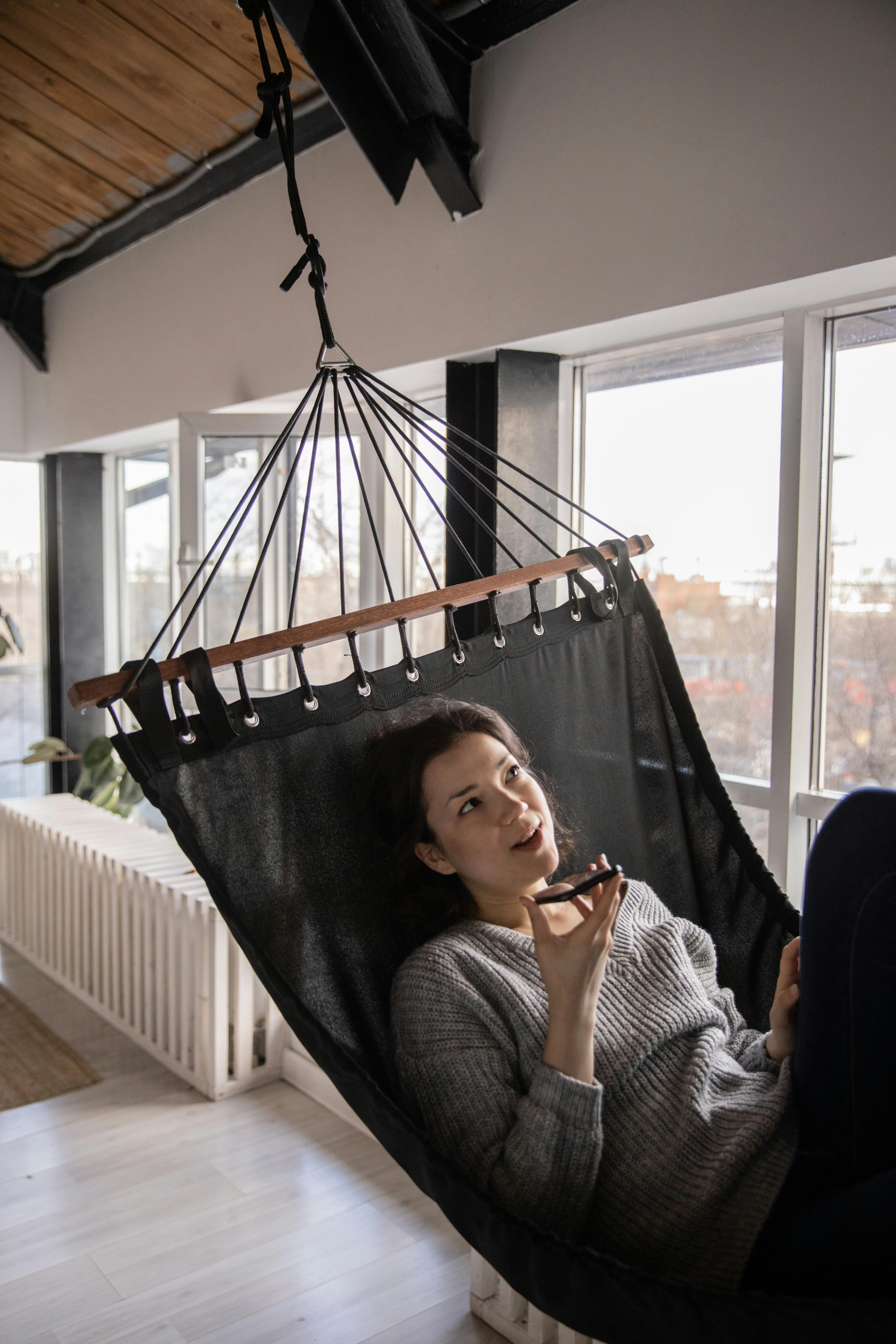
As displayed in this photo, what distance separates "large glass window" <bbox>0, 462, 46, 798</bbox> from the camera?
4.43 meters

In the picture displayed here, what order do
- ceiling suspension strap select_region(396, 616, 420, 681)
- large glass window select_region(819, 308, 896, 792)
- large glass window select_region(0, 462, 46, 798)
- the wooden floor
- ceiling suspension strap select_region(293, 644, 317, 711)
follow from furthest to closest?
1. large glass window select_region(0, 462, 46, 798)
2. the wooden floor
3. large glass window select_region(819, 308, 896, 792)
4. ceiling suspension strap select_region(396, 616, 420, 681)
5. ceiling suspension strap select_region(293, 644, 317, 711)

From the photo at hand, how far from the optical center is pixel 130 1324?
1940 mm

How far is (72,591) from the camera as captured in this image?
4340 millimetres

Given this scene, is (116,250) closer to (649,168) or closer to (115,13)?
(115,13)

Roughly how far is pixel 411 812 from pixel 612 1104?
1.44ft

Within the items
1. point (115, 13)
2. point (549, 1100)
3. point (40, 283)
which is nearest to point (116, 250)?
point (40, 283)

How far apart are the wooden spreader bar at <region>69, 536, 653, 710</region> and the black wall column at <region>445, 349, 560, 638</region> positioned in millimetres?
598

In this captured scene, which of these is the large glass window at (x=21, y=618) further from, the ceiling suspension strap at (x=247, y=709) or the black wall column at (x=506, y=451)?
the ceiling suspension strap at (x=247, y=709)

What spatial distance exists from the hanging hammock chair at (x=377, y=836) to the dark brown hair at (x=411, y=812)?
2 centimetres

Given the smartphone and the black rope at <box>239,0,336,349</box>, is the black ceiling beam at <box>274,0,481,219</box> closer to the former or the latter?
the black rope at <box>239,0,336,349</box>

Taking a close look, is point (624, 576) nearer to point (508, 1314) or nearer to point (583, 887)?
point (583, 887)

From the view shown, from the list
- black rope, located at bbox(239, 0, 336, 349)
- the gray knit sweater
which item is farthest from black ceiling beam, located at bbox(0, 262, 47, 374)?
the gray knit sweater

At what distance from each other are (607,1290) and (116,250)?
3675mm

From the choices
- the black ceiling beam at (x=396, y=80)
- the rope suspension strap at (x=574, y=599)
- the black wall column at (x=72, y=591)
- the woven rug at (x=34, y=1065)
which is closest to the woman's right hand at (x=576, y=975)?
the rope suspension strap at (x=574, y=599)
